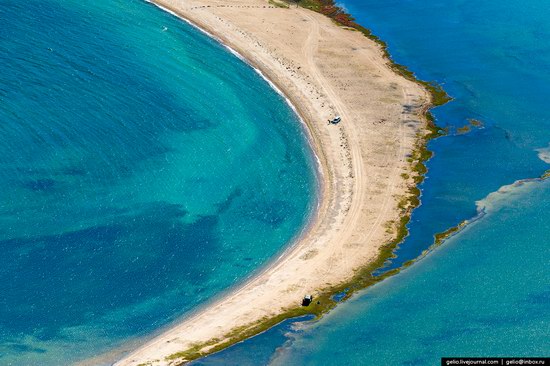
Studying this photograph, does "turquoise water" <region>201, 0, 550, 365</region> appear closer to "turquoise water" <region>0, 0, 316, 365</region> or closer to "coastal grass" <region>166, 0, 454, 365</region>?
"coastal grass" <region>166, 0, 454, 365</region>

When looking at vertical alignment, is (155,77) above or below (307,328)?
above

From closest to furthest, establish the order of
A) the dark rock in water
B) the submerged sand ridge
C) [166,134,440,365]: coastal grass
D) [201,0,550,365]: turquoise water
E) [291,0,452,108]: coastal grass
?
[166,134,440,365]: coastal grass < [201,0,550,365]: turquoise water < the submerged sand ridge < the dark rock in water < [291,0,452,108]: coastal grass

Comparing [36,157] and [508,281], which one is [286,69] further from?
[508,281]

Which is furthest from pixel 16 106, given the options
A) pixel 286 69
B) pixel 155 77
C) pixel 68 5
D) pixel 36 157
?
pixel 286 69

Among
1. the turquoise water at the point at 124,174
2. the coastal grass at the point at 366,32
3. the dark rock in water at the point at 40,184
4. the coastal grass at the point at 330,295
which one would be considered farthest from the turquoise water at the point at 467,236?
the dark rock in water at the point at 40,184

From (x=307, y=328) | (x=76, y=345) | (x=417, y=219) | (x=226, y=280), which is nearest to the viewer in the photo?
(x=76, y=345)

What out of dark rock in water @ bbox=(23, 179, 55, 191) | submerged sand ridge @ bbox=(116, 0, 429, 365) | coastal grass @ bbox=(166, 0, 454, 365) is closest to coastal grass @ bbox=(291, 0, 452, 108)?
coastal grass @ bbox=(166, 0, 454, 365)
